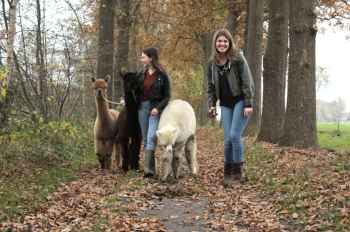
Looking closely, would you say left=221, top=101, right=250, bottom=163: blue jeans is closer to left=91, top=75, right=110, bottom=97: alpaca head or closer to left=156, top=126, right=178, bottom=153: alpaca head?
left=156, top=126, right=178, bottom=153: alpaca head

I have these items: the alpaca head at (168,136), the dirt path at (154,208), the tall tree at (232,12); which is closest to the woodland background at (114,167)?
the dirt path at (154,208)

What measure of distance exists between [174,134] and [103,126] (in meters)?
2.11

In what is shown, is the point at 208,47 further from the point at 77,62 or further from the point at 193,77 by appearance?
the point at 77,62

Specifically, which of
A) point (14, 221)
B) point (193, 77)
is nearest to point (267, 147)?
point (14, 221)

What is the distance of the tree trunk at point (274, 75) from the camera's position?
10.7 meters

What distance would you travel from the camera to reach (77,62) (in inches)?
366

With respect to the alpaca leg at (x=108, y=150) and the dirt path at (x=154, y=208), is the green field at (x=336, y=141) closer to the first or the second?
the dirt path at (x=154, y=208)

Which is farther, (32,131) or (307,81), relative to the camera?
(307,81)

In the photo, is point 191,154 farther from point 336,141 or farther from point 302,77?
point 336,141

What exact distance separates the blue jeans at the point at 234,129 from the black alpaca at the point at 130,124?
5.94 ft

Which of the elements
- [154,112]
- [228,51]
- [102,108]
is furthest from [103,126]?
[228,51]

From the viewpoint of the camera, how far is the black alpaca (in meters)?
6.62

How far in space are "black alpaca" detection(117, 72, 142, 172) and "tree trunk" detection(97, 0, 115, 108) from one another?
4802mm

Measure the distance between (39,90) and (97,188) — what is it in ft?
12.7
